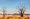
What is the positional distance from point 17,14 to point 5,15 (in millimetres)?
233

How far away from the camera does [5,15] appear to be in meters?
1.43

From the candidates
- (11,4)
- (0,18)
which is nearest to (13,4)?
(11,4)

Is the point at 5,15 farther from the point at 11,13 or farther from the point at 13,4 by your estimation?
the point at 13,4

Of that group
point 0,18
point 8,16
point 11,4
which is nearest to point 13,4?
point 11,4

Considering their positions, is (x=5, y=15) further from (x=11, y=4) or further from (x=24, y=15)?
(x=24, y=15)

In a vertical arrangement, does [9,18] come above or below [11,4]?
below

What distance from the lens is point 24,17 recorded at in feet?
4.60

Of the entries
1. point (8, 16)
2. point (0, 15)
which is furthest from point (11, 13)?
point (0, 15)

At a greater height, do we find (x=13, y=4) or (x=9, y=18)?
(x=13, y=4)

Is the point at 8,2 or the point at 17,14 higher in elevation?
the point at 8,2

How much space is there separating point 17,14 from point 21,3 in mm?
226

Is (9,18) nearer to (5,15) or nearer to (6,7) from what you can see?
(5,15)

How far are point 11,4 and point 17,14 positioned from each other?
228 mm

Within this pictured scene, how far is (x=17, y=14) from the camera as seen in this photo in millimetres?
1424
